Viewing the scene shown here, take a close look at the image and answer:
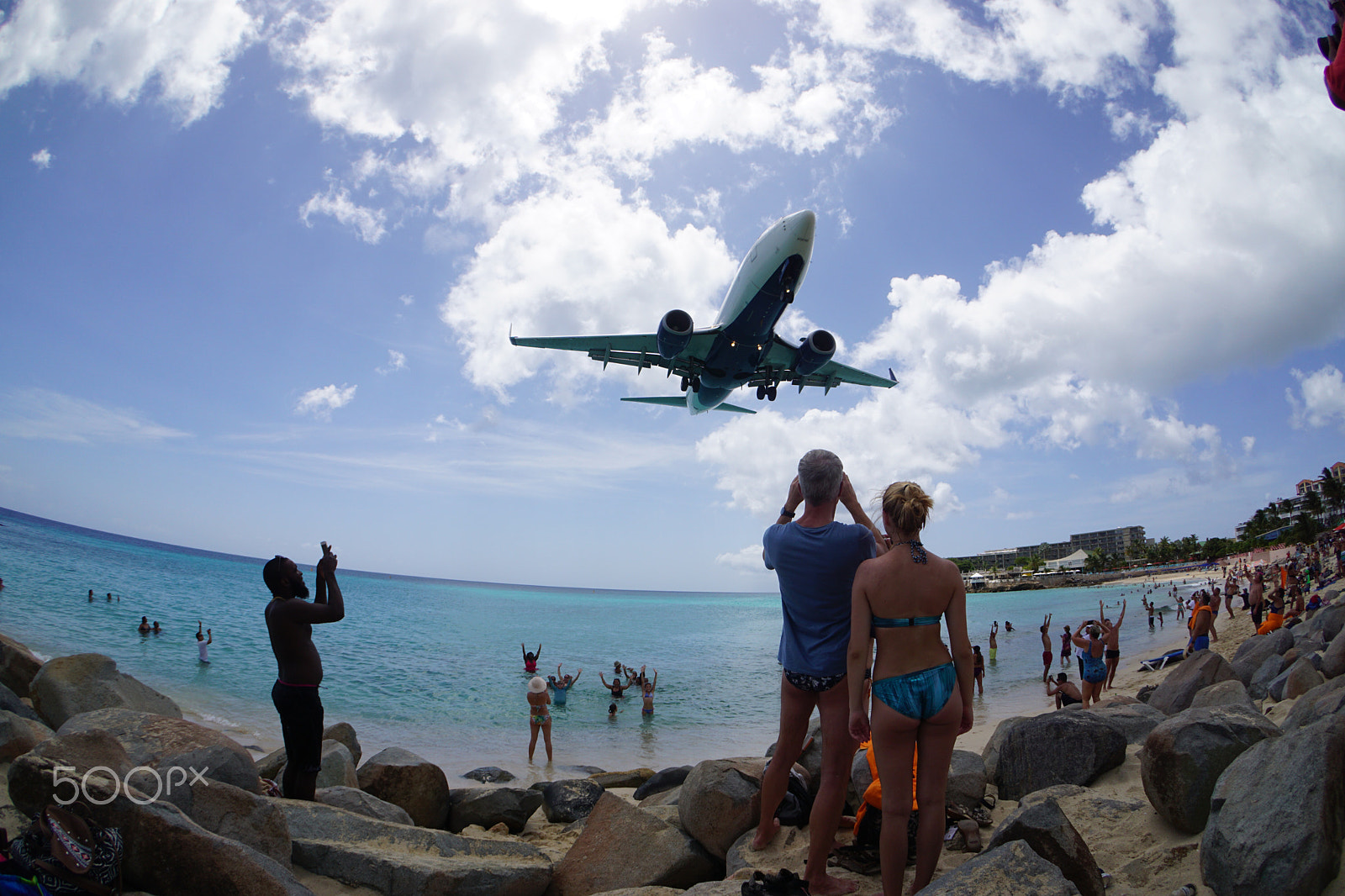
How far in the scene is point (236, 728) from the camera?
11.9 metres

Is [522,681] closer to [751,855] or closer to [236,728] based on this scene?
[236,728]

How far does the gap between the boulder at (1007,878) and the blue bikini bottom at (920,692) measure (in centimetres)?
53

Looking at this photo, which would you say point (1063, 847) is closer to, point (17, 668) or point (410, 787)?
point (410, 787)

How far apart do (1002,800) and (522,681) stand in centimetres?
1752

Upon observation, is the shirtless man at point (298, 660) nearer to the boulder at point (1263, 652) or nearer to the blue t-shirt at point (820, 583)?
the blue t-shirt at point (820, 583)

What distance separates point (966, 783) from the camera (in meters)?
4.04

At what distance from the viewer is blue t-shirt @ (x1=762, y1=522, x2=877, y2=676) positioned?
10.2ft

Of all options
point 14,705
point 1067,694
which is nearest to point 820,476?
point 14,705

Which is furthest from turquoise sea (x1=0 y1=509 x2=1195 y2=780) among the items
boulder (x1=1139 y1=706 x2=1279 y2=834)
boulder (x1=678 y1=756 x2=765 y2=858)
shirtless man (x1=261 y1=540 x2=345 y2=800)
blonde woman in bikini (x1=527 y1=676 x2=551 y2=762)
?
boulder (x1=1139 y1=706 x2=1279 y2=834)

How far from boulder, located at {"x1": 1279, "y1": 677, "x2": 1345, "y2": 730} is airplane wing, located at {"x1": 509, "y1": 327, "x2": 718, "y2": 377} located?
15.5 m

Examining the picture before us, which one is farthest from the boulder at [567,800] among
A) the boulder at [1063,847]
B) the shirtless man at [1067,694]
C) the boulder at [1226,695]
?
the shirtless man at [1067,694]

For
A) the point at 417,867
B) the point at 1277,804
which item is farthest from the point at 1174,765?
the point at 417,867

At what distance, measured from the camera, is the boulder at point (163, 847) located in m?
2.76

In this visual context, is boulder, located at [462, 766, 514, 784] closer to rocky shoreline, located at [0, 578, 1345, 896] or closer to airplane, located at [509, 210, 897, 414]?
rocky shoreline, located at [0, 578, 1345, 896]
